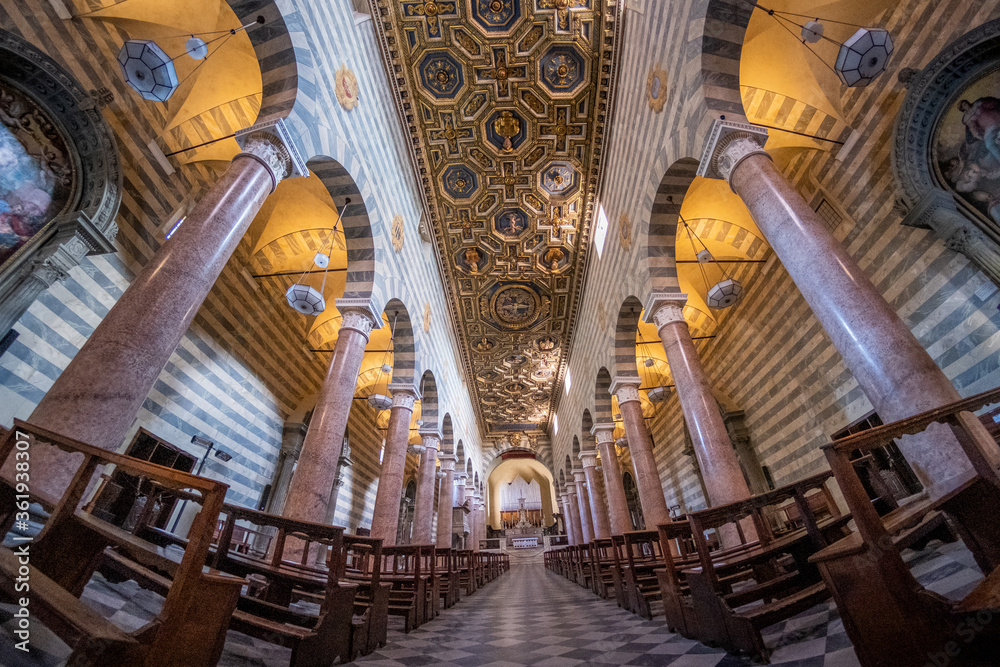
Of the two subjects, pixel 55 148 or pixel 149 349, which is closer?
pixel 149 349

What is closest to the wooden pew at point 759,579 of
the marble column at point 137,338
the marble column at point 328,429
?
the marble column at point 328,429

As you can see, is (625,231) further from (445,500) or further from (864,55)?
(445,500)

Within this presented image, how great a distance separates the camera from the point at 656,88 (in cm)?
695

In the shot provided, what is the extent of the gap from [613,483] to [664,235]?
701 centimetres

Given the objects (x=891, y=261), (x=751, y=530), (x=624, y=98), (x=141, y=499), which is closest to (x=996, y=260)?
(x=891, y=261)

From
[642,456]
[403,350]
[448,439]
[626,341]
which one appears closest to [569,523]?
[448,439]

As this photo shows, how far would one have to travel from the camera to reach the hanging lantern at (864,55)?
472 centimetres

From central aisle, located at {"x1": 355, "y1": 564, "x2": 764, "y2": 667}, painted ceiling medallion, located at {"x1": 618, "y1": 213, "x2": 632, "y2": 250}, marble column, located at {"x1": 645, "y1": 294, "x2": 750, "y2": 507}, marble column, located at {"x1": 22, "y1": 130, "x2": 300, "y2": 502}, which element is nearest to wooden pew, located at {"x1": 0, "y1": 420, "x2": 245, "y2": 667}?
marble column, located at {"x1": 22, "y1": 130, "x2": 300, "y2": 502}

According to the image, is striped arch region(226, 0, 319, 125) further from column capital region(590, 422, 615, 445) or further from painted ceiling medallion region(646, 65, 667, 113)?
column capital region(590, 422, 615, 445)

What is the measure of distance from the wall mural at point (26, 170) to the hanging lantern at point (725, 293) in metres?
10.8

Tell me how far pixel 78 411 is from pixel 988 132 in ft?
31.6

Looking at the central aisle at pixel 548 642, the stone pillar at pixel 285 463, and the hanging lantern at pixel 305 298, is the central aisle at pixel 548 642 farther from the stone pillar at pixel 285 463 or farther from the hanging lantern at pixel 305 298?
the stone pillar at pixel 285 463

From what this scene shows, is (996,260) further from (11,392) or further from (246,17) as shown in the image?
(11,392)

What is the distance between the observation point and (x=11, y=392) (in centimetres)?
519
